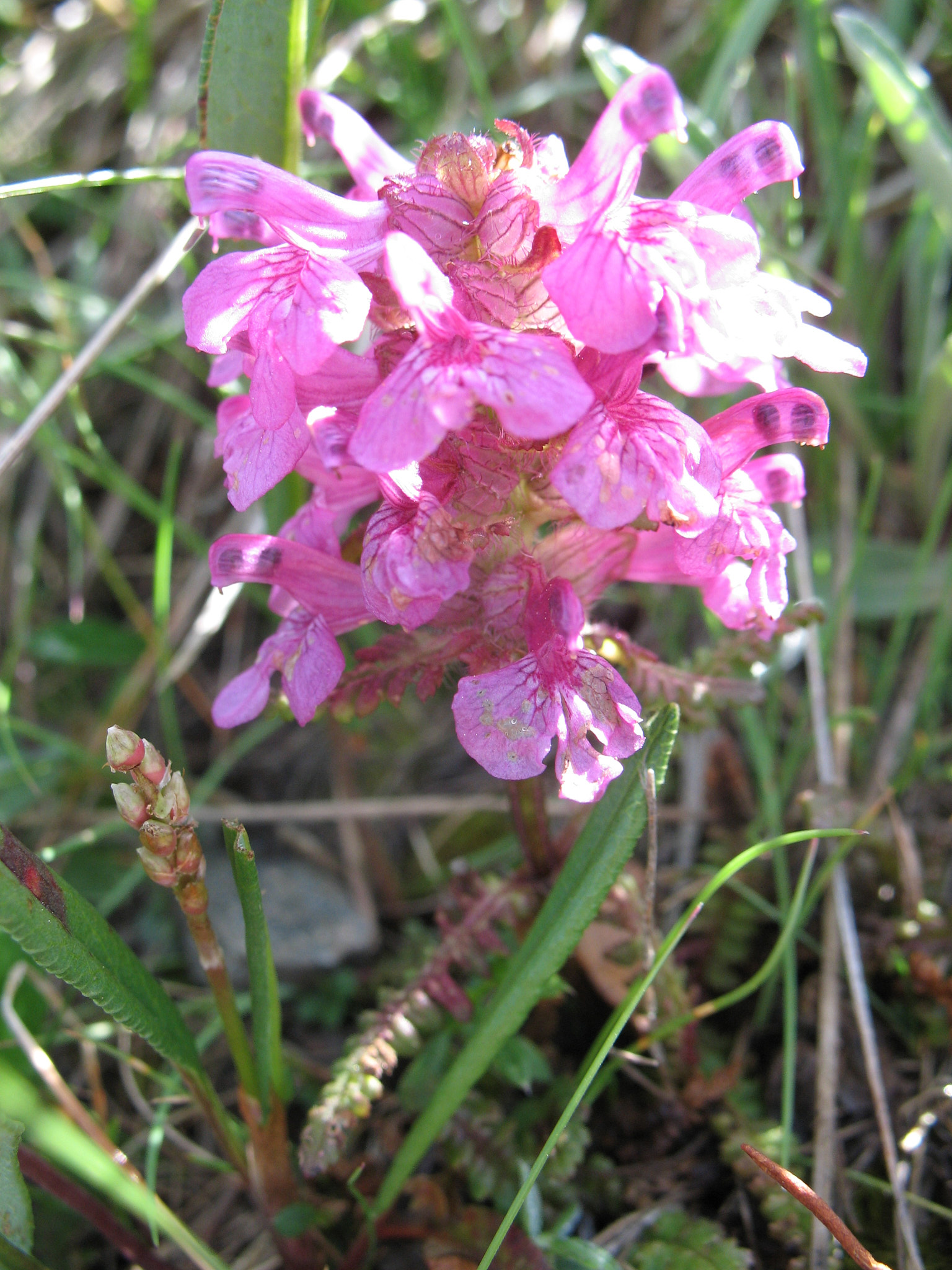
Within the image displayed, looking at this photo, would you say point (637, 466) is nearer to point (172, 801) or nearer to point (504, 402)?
point (504, 402)

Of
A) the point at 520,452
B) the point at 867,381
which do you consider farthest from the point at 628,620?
the point at 520,452

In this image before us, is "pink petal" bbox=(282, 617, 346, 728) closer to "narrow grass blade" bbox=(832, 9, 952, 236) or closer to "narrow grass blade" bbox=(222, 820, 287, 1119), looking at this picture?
"narrow grass blade" bbox=(222, 820, 287, 1119)

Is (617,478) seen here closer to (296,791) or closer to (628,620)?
(628,620)

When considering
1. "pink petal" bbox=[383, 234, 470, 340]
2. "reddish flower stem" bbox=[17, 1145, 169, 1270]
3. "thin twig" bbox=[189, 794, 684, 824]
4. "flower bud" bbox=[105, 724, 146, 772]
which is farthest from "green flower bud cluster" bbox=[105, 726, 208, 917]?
"thin twig" bbox=[189, 794, 684, 824]

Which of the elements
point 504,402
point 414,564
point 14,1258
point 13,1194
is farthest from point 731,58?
point 14,1258

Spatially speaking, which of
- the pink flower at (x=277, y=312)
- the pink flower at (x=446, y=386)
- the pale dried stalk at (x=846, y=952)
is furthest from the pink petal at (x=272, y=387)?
the pale dried stalk at (x=846, y=952)
